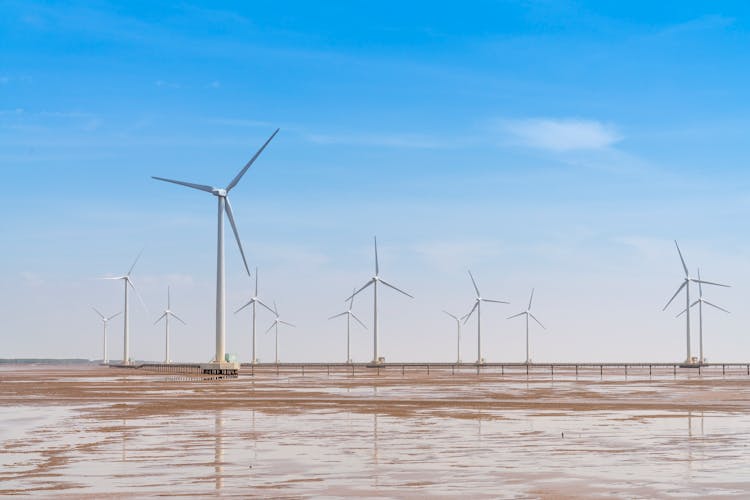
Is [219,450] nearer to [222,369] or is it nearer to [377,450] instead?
[377,450]

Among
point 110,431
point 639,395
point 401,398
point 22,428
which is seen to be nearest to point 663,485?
point 110,431

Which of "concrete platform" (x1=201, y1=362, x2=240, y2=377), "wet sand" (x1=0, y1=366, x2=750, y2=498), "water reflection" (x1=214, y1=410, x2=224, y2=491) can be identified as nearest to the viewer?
"wet sand" (x1=0, y1=366, x2=750, y2=498)

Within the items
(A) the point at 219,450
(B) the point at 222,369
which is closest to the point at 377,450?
(A) the point at 219,450

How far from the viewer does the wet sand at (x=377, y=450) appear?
760 inches

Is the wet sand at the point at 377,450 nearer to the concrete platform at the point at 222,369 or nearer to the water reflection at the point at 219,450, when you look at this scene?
the water reflection at the point at 219,450

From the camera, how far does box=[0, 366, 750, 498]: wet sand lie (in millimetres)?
19312

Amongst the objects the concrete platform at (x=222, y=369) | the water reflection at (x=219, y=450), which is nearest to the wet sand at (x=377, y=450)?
the water reflection at (x=219, y=450)

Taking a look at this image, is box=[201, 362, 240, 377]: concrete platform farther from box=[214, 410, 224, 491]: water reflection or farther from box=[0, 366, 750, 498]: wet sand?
box=[214, 410, 224, 491]: water reflection

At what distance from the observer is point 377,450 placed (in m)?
26.0

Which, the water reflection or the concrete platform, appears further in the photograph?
the concrete platform

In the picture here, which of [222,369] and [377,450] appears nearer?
[377,450]

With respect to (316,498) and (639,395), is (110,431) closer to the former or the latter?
(316,498)

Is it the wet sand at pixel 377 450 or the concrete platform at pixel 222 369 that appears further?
the concrete platform at pixel 222 369

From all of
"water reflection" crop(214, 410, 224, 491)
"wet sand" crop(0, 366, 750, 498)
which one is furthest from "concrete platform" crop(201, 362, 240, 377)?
"water reflection" crop(214, 410, 224, 491)
